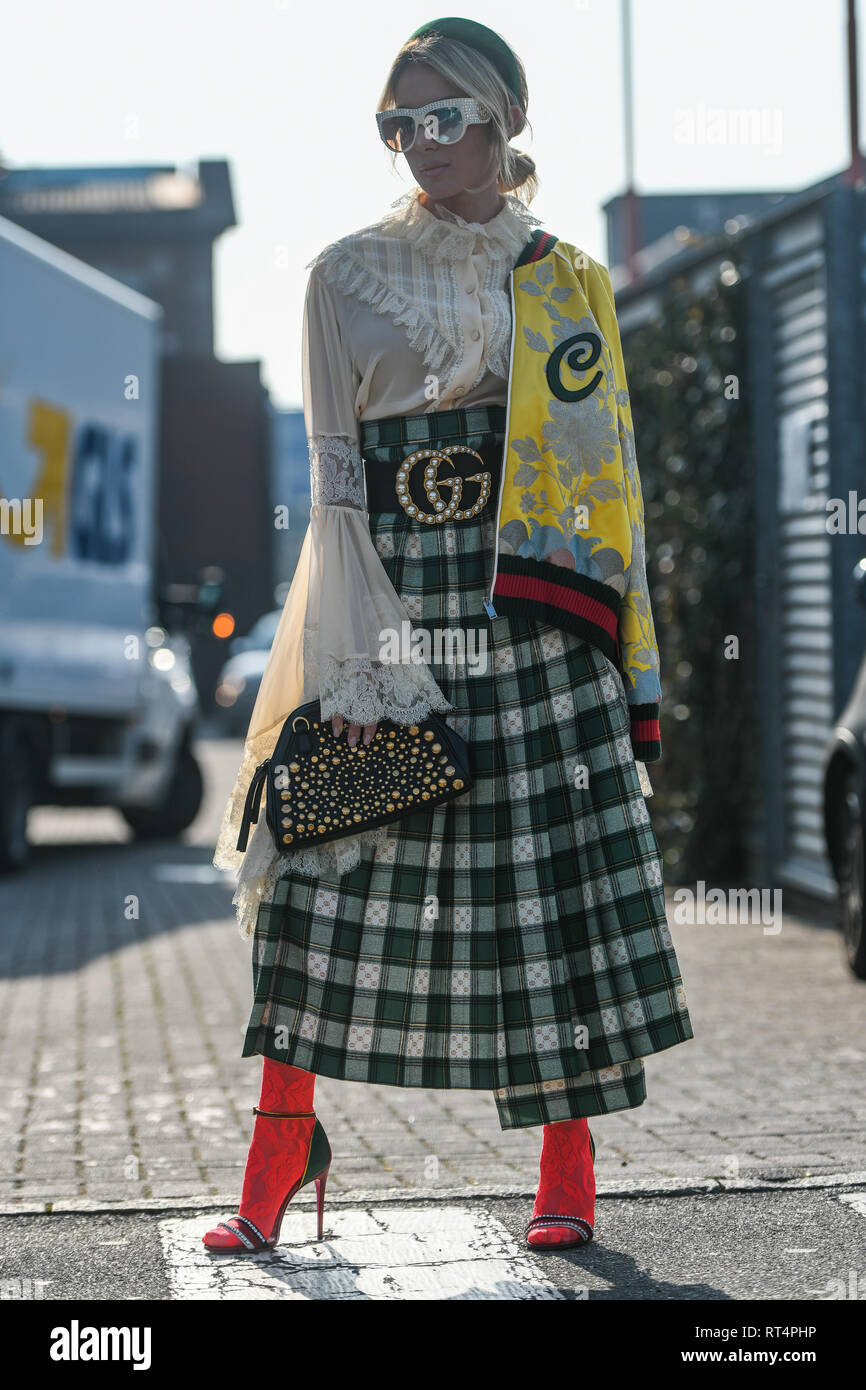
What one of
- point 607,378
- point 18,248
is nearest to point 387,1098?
point 607,378

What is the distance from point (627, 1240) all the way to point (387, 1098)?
1.75 meters

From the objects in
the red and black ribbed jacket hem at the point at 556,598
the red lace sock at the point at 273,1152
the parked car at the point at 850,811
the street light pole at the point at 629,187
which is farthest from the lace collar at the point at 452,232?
the street light pole at the point at 629,187

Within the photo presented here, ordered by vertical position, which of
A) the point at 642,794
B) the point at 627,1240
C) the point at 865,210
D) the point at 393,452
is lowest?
the point at 627,1240

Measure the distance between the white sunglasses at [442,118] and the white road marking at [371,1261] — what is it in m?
2.00

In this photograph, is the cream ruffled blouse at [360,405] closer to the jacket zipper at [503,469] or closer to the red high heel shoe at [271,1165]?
the jacket zipper at [503,469]

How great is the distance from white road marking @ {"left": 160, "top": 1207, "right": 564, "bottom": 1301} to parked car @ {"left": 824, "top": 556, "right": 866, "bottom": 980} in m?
3.40

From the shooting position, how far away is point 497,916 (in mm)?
3469

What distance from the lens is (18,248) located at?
10.8 m

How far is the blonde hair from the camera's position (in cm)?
351

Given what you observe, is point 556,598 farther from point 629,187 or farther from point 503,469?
point 629,187

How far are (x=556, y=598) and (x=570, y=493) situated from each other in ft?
0.64

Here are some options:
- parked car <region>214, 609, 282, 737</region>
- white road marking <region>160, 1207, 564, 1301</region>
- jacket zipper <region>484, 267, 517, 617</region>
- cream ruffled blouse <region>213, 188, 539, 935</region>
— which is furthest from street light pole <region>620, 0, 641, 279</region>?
white road marking <region>160, 1207, 564, 1301</region>

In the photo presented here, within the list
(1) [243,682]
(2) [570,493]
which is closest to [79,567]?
(2) [570,493]
